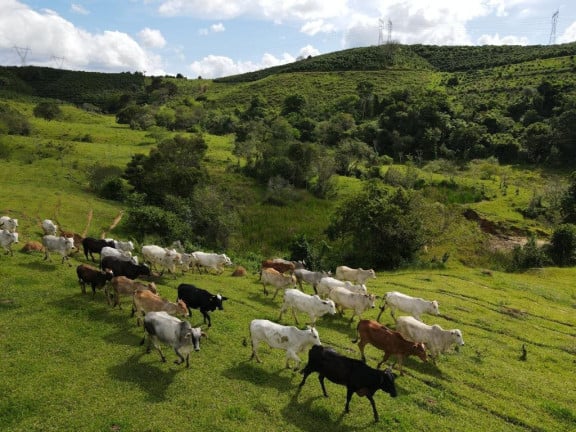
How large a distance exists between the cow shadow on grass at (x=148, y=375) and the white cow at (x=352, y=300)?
756 cm

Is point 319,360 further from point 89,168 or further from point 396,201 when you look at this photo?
point 89,168

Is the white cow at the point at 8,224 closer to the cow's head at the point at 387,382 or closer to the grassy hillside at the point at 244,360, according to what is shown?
the grassy hillside at the point at 244,360

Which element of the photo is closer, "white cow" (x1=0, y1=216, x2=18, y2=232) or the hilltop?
"white cow" (x1=0, y1=216, x2=18, y2=232)

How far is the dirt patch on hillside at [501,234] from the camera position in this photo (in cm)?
4250

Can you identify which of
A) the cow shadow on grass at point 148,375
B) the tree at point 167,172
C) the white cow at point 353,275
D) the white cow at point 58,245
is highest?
the tree at point 167,172

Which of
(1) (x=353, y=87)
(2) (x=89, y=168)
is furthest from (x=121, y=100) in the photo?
(2) (x=89, y=168)

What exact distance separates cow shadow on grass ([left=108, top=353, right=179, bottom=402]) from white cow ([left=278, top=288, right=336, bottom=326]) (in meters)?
5.39

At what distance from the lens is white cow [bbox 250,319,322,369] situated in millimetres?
13492

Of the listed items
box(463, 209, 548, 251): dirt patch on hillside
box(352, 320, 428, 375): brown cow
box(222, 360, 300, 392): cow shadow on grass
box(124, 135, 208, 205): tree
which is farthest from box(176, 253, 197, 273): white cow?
box(463, 209, 548, 251): dirt patch on hillside

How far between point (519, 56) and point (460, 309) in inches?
5401

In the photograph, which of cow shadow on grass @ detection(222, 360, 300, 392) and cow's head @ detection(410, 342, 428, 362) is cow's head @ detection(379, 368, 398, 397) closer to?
cow shadow on grass @ detection(222, 360, 300, 392)

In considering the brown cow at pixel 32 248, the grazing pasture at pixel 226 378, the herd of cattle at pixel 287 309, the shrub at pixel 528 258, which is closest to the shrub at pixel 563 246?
the shrub at pixel 528 258

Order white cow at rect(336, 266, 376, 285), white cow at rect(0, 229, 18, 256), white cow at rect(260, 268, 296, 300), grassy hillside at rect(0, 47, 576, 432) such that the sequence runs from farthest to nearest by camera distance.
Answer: white cow at rect(336, 266, 376, 285) < white cow at rect(0, 229, 18, 256) < white cow at rect(260, 268, 296, 300) < grassy hillside at rect(0, 47, 576, 432)

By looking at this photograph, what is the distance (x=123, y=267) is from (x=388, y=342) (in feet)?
38.6
